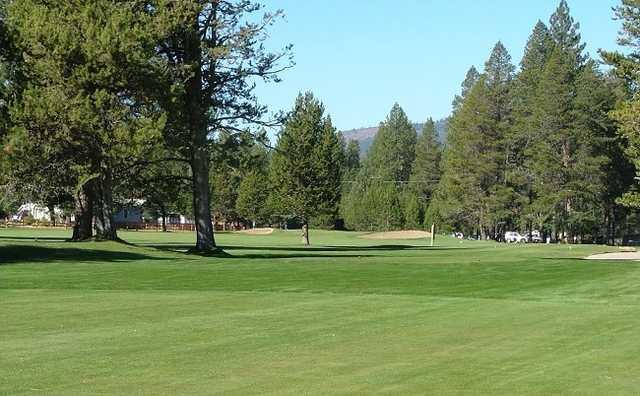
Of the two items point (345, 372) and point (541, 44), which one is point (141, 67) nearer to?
point (345, 372)

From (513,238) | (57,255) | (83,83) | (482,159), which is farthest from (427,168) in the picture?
(57,255)

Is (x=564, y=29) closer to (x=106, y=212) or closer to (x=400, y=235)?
(x=400, y=235)

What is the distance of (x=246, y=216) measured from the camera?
121188mm

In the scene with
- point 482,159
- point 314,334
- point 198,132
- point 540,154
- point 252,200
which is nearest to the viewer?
point 314,334

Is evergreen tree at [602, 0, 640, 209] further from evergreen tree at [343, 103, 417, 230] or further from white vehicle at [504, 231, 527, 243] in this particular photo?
evergreen tree at [343, 103, 417, 230]

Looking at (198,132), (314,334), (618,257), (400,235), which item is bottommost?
(314,334)

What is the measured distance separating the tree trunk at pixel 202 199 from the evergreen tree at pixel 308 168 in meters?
28.3

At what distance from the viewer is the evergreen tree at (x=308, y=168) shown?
7444 cm

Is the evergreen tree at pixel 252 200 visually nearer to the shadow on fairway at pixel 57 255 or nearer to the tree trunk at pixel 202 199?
the tree trunk at pixel 202 199

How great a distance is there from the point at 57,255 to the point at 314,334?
73.1ft

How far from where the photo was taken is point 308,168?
75.6 m

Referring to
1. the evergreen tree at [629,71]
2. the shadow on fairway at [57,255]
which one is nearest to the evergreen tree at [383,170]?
the evergreen tree at [629,71]

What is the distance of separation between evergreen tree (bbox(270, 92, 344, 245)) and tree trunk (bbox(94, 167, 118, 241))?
3170 cm

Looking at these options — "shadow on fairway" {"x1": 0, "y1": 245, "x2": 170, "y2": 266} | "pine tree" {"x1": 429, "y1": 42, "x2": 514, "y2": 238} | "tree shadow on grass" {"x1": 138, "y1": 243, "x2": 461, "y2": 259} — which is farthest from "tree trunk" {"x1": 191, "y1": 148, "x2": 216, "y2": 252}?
"pine tree" {"x1": 429, "y1": 42, "x2": 514, "y2": 238}
